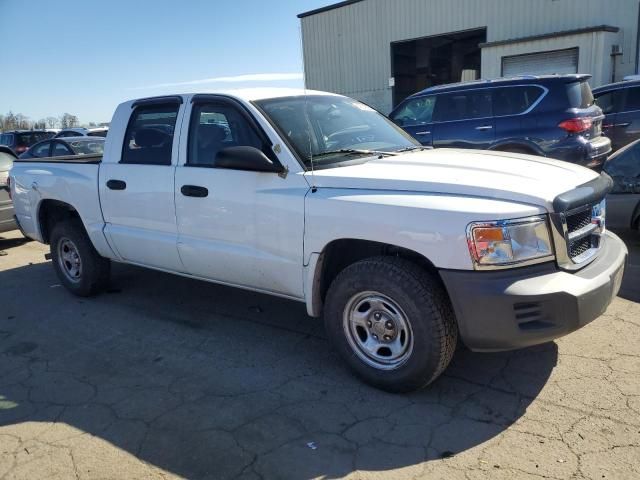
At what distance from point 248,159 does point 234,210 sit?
456 mm

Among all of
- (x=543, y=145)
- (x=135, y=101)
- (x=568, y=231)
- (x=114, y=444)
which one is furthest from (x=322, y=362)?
(x=543, y=145)

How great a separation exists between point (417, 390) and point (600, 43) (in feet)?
54.6

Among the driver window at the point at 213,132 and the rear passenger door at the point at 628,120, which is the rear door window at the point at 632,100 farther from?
the driver window at the point at 213,132

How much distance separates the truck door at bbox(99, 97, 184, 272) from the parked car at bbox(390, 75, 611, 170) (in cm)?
557

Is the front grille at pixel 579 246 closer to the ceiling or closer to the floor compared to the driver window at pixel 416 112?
closer to the floor

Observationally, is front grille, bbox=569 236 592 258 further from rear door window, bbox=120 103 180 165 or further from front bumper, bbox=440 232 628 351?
rear door window, bbox=120 103 180 165

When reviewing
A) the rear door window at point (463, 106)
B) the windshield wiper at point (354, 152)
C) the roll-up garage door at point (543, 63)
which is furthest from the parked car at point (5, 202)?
the roll-up garage door at point (543, 63)

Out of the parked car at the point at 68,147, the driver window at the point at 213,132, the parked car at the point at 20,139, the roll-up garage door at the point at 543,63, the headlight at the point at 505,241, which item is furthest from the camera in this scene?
the parked car at the point at 20,139

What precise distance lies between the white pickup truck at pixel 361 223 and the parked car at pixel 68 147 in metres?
6.60

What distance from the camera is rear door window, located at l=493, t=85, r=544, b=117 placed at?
8.36 metres

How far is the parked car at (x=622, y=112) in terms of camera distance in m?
9.66

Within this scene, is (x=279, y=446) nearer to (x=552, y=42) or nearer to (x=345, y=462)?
(x=345, y=462)

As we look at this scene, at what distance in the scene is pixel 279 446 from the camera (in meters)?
2.96

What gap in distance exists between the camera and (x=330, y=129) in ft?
13.7
